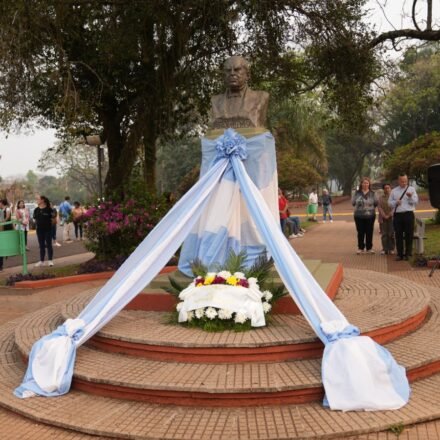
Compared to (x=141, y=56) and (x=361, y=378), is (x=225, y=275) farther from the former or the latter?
(x=141, y=56)

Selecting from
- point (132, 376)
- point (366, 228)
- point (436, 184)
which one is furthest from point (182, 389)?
point (366, 228)

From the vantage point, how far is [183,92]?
42.8 ft

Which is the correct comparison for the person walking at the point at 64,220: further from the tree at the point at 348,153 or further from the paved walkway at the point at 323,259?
the tree at the point at 348,153

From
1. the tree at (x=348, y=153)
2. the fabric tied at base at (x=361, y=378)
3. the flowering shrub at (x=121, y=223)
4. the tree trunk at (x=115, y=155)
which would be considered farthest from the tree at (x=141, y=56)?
the tree at (x=348, y=153)

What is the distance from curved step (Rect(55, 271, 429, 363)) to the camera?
4418 mm

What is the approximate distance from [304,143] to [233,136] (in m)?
28.3

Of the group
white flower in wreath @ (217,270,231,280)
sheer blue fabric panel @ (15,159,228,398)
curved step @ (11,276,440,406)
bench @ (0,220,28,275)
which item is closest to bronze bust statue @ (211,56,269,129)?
sheer blue fabric panel @ (15,159,228,398)

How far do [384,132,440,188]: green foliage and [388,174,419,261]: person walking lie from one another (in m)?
6.71

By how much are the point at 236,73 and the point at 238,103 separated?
347mm

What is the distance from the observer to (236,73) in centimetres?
618

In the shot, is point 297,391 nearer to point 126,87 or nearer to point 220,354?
point 220,354

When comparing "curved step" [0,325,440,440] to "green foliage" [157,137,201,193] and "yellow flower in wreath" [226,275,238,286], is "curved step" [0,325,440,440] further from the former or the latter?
"green foliage" [157,137,201,193]

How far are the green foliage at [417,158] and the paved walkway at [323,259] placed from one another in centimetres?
250

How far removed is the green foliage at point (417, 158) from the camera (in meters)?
16.9
